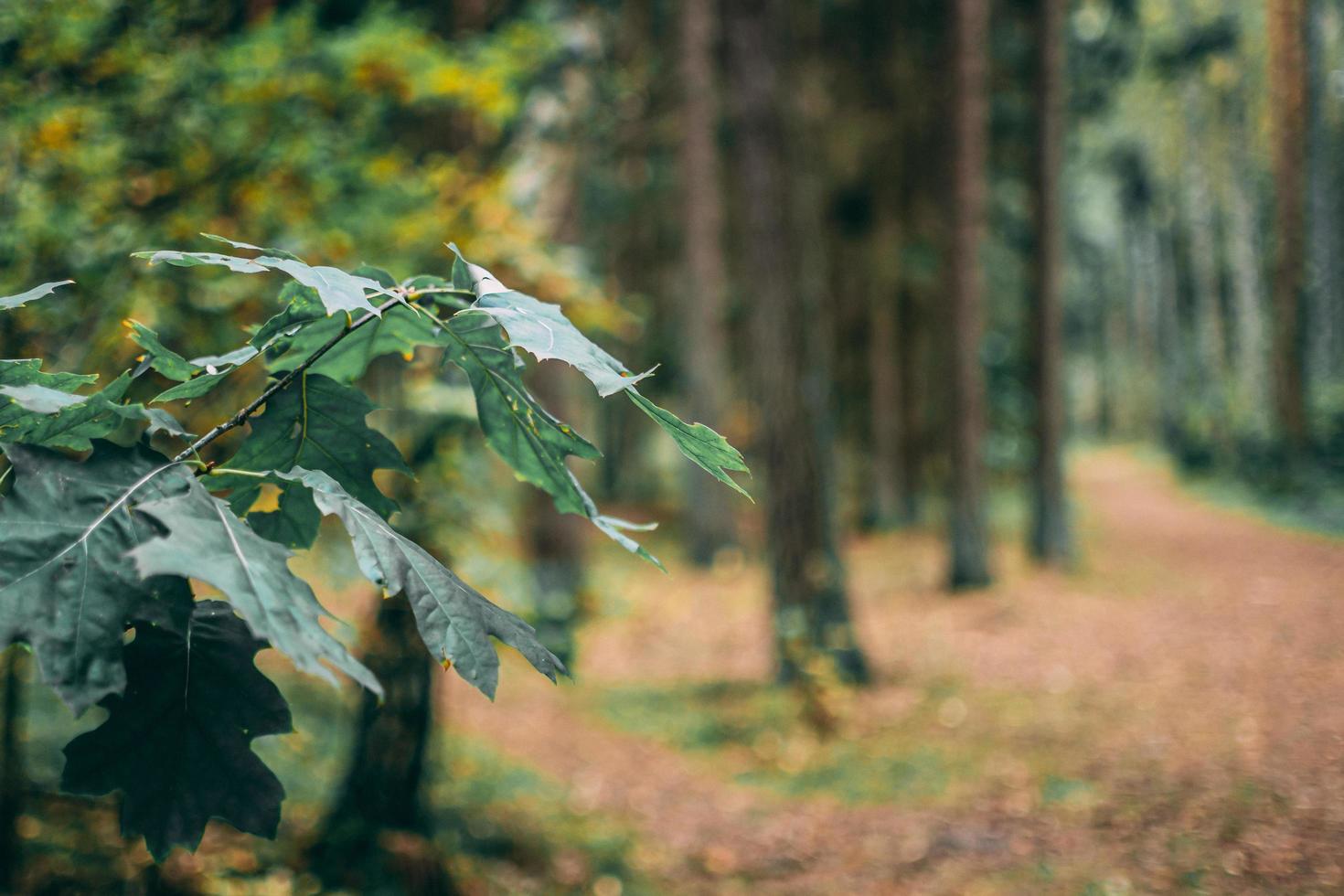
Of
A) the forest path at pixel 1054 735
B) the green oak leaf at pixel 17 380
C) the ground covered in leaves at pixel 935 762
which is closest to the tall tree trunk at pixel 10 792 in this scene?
the ground covered in leaves at pixel 935 762

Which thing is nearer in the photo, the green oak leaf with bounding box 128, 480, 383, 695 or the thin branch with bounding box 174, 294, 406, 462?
the green oak leaf with bounding box 128, 480, 383, 695

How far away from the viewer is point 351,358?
1.62 meters

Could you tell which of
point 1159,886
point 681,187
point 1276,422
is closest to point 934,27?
point 681,187

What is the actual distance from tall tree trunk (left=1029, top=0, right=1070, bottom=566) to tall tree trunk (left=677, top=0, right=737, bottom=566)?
4867 millimetres

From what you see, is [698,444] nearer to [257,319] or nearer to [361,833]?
[257,319]

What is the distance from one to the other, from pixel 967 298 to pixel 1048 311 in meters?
1.92

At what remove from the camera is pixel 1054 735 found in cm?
603

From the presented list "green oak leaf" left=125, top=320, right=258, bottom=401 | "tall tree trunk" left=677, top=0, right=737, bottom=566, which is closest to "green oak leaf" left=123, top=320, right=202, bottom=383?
"green oak leaf" left=125, top=320, right=258, bottom=401

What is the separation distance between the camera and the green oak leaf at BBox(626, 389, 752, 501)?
1.26 meters

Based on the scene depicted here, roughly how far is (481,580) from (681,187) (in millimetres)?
→ 12425

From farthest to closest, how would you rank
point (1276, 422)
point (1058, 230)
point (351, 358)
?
point (1058, 230) → point (1276, 422) → point (351, 358)

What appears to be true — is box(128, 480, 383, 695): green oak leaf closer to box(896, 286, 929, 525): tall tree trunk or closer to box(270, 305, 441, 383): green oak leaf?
box(270, 305, 441, 383): green oak leaf

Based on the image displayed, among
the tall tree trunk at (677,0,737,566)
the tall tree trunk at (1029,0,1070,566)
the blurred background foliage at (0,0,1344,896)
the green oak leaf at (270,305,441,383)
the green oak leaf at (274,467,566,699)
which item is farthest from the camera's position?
the tall tree trunk at (677,0,737,566)

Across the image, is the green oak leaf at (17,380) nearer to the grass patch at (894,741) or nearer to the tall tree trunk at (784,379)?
the grass patch at (894,741)
